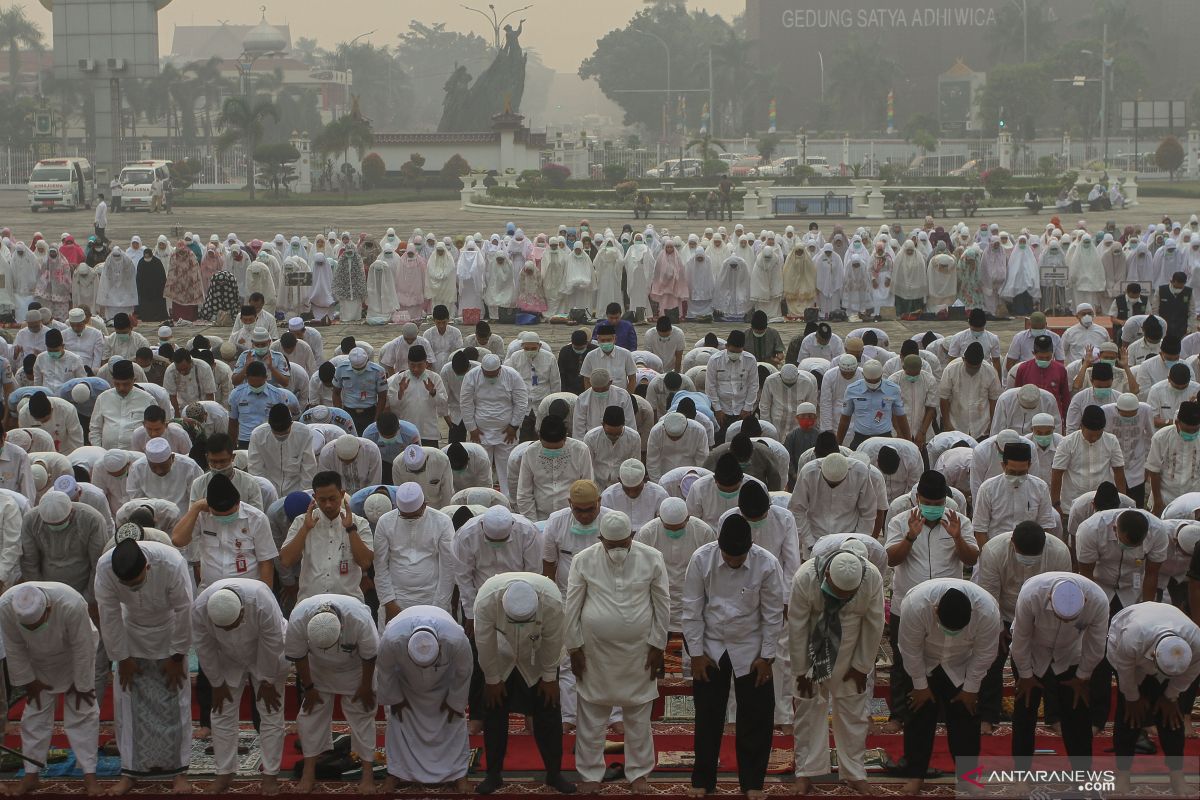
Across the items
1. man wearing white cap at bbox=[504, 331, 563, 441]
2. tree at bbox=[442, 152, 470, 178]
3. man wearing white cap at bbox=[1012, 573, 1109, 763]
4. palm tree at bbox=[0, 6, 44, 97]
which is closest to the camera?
man wearing white cap at bbox=[1012, 573, 1109, 763]

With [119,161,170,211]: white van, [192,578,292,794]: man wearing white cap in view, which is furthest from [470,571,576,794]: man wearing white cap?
[119,161,170,211]: white van

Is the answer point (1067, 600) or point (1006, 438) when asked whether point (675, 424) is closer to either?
point (1006, 438)

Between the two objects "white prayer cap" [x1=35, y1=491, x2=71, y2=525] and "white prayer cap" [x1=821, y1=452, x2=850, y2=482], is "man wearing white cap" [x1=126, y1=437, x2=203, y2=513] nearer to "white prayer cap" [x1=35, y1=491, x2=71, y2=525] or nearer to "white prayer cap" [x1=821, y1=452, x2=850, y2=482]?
"white prayer cap" [x1=35, y1=491, x2=71, y2=525]

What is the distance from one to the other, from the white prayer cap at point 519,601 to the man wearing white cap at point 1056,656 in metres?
2.34

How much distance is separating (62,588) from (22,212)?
45096mm

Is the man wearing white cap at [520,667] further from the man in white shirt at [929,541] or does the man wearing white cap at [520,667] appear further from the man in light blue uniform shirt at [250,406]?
the man in light blue uniform shirt at [250,406]

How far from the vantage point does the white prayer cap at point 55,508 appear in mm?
8008

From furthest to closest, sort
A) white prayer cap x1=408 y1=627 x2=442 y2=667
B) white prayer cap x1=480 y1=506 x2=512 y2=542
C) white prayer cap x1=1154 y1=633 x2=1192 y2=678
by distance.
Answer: white prayer cap x1=480 y1=506 x2=512 y2=542 < white prayer cap x1=408 y1=627 x2=442 y2=667 < white prayer cap x1=1154 y1=633 x2=1192 y2=678

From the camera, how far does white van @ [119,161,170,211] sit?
164ft

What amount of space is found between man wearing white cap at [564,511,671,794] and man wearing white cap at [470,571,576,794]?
4.2 inches

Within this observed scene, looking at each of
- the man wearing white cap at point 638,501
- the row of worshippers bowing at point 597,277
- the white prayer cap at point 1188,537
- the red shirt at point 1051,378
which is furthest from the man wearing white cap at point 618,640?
the row of worshippers bowing at point 597,277

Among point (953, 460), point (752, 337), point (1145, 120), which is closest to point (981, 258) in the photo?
point (752, 337)

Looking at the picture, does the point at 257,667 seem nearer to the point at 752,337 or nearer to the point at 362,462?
the point at 362,462

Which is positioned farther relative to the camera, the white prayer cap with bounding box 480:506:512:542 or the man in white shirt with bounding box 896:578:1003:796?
the white prayer cap with bounding box 480:506:512:542
